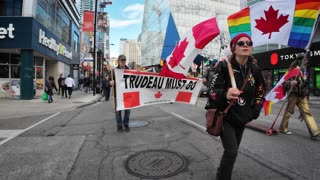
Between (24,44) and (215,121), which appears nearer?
(215,121)

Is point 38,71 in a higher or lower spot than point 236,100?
higher

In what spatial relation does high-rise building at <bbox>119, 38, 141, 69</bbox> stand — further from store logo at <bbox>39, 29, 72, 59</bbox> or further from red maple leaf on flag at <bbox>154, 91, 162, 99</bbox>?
red maple leaf on flag at <bbox>154, 91, 162, 99</bbox>

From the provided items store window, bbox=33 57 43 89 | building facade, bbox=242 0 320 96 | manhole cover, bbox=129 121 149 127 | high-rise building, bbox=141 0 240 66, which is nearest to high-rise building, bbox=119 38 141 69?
high-rise building, bbox=141 0 240 66

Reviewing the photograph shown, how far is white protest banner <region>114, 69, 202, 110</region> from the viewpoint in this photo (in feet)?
23.4

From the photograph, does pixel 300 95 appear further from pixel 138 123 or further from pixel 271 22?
pixel 138 123

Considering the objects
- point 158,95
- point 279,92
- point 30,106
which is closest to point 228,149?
point 279,92

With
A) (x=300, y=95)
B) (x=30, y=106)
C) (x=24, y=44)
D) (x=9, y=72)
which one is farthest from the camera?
(x=9, y=72)

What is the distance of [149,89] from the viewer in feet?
25.0

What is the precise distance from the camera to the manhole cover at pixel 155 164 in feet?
14.3

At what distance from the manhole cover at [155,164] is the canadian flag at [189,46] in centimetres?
241

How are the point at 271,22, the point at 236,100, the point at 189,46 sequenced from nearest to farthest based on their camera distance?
the point at 236,100 → the point at 271,22 → the point at 189,46

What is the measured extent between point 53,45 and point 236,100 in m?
23.9

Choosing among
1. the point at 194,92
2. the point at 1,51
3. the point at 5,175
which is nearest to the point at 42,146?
the point at 5,175

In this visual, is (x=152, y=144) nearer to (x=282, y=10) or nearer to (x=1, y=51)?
(x=282, y=10)
